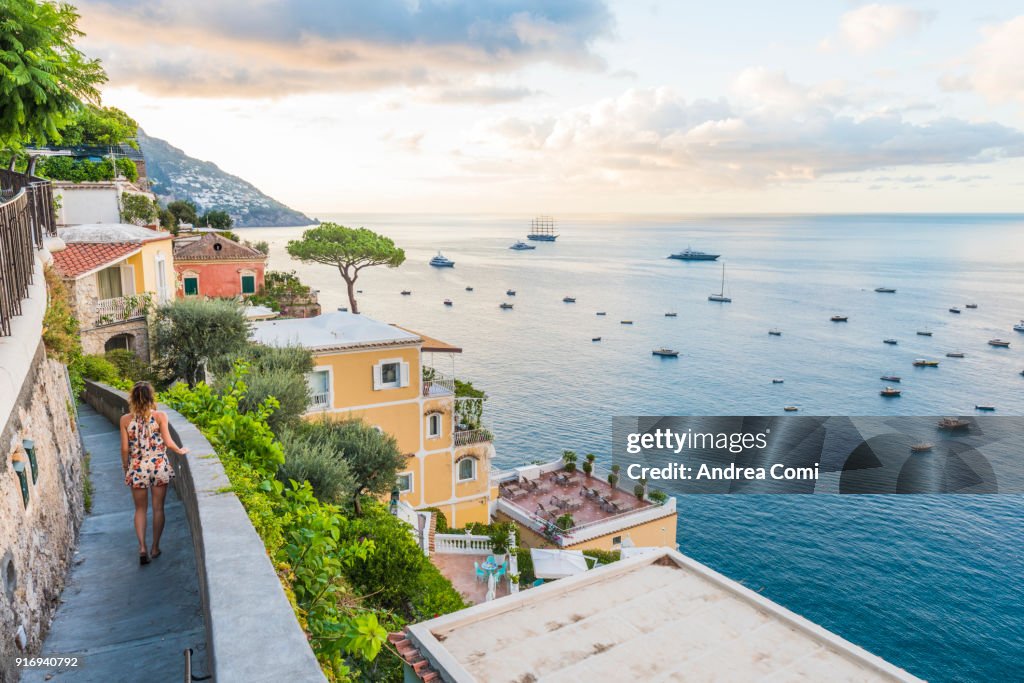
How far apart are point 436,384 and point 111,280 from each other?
474 inches

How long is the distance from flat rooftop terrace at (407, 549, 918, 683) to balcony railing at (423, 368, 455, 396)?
19.3m

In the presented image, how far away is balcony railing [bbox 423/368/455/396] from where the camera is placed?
2708 cm

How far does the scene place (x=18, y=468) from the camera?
4.64 m

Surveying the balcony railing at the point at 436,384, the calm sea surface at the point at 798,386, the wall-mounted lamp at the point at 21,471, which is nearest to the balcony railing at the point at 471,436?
the balcony railing at the point at 436,384

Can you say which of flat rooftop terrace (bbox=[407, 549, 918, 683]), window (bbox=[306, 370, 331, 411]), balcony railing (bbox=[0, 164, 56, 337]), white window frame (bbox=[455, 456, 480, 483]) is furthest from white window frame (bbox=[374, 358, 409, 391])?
flat rooftop terrace (bbox=[407, 549, 918, 683])

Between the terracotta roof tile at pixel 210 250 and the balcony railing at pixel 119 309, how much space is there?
52.5 feet

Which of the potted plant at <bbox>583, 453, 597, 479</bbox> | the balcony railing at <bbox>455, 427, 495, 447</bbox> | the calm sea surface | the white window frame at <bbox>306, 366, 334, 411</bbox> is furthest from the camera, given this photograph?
the potted plant at <bbox>583, 453, 597, 479</bbox>

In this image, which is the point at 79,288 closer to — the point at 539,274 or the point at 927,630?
the point at 927,630

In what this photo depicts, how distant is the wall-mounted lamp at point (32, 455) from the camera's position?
16.4 feet

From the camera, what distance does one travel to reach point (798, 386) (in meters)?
62.0

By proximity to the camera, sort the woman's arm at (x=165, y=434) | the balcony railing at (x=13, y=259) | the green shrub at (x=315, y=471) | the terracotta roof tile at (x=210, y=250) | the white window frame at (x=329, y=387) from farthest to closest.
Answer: the terracotta roof tile at (x=210, y=250) < the white window frame at (x=329, y=387) < the green shrub at (x=315, y=471) < the woman's arm at (x=165, y=434) < the balcony railing at (x=13, y=259)

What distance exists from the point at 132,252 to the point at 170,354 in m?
5.11

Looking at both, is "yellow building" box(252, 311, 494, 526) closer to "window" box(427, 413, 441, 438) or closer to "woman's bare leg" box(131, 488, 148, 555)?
"window" box(427, 413, 441, 438)

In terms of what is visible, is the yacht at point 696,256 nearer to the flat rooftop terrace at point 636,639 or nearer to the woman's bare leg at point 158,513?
the flat rooftop terrace at point 636,639
